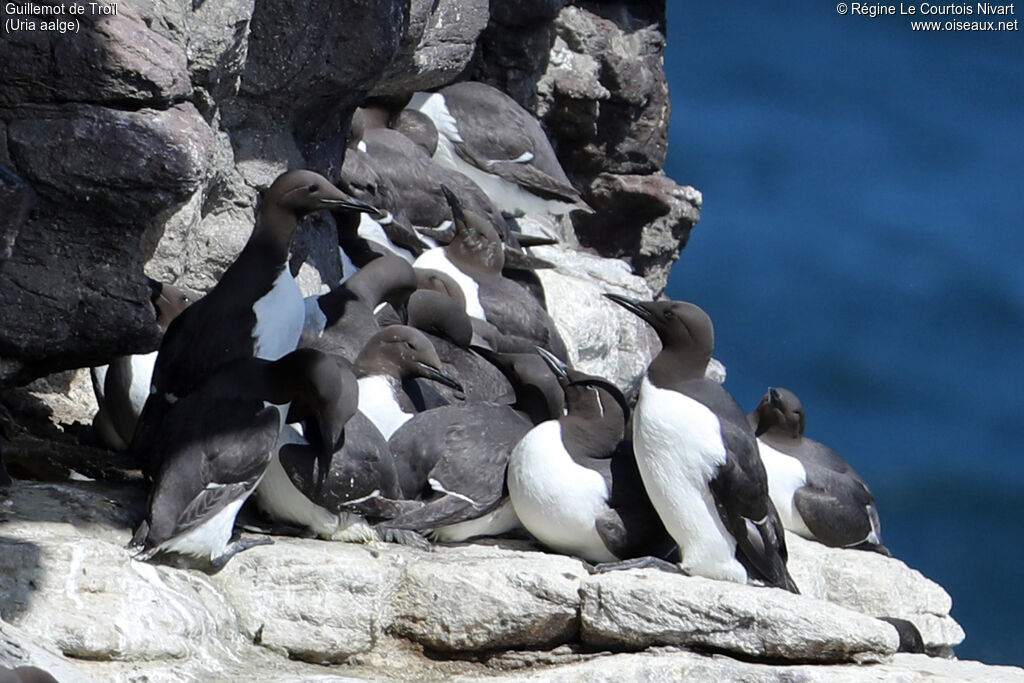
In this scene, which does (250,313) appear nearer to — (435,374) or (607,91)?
(435,374)

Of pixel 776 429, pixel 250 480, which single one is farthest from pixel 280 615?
pixel 776 429

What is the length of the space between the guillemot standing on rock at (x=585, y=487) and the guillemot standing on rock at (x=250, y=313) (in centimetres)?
94

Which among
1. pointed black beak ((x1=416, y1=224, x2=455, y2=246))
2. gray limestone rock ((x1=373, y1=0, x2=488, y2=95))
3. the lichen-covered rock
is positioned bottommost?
the lichen-covered rock

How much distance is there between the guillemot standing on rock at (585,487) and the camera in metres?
5.63

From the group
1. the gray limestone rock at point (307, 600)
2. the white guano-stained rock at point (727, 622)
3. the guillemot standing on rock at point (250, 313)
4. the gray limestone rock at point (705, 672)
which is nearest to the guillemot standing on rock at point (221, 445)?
the gray limestone rock at point (307, 600)

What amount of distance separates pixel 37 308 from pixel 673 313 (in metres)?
2.14

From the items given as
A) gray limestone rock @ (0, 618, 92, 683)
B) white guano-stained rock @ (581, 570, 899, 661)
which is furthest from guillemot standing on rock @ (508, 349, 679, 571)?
gray limestone rock @ (0, 618, 92, 683)

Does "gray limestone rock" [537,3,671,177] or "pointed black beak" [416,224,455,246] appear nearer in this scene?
"pointed black beak" [416,224,455,246]

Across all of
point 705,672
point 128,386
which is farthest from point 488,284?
point 705,672

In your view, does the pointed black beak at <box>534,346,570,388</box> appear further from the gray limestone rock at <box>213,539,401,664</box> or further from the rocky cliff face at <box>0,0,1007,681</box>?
the gray limestone rock at <box>213,539,401,664</box>

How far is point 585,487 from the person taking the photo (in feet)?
18.6

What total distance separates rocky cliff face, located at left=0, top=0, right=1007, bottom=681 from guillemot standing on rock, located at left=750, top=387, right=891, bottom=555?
193 millimetres

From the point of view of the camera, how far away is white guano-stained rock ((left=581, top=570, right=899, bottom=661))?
496 cm

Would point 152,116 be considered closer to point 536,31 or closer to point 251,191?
point 251,191
